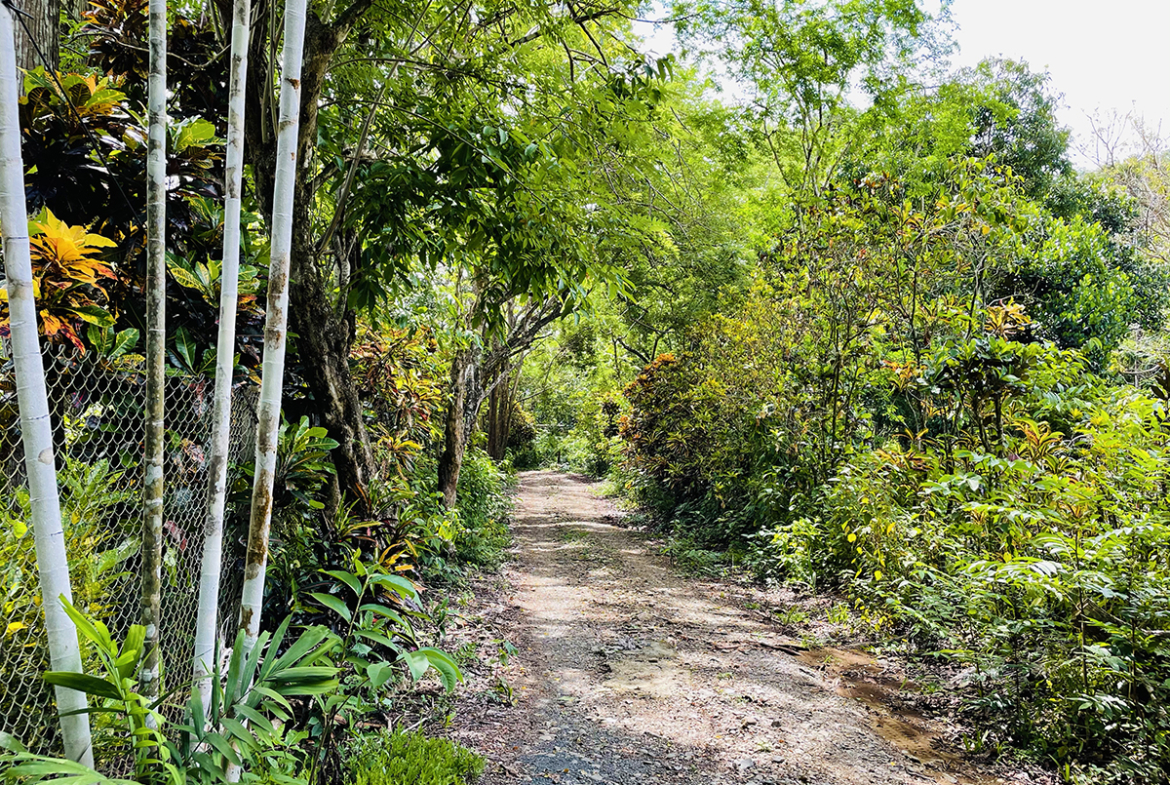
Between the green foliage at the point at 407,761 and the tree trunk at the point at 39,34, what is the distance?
10.7 feet

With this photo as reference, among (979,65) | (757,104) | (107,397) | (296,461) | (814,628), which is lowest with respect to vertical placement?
(814,628)

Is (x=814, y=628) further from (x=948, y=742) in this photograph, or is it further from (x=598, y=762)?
(x=598, y=762)

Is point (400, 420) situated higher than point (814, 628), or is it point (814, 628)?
point (400, 420)

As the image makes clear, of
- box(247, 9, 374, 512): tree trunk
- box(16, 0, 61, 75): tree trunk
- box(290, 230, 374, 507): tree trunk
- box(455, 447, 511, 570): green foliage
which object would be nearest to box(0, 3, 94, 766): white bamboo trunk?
box(16, 0, 61, 75): tree trunk

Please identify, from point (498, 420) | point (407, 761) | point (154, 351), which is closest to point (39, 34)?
point (154, 351)

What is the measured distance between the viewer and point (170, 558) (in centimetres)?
254

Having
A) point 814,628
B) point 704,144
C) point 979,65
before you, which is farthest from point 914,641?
point 979,65

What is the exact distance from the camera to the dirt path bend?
3340 mm

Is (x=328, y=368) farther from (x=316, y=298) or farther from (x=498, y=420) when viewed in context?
(x=498, y=420)

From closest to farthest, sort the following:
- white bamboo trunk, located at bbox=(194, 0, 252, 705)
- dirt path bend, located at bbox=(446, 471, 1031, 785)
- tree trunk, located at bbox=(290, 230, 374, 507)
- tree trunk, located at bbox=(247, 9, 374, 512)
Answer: white bamboo trunk, located at bbox=(194, 0, 252, 705) → dirt path bend, located at bbox=(446, 471, 1031, 785) → tree trunk, located at bbox=(247, 9, 374, 512) → tree trunk, located at bbox=(290, 230, 374, 507)

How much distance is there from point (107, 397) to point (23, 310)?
3.65ft

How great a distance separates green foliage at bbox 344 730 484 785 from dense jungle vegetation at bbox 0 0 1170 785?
0.02 metres

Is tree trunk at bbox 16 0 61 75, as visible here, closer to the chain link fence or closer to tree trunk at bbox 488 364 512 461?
the chain link fence

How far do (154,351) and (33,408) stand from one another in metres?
0.36
